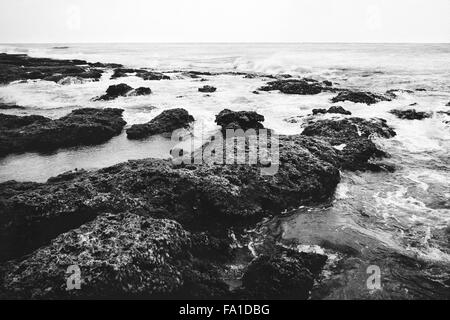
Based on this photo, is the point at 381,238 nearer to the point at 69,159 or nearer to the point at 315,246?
the point at 315,246

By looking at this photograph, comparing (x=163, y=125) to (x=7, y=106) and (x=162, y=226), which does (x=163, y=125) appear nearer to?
(x=162, y=226)

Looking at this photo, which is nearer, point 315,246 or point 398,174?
point 315,246

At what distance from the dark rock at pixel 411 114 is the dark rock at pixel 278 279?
37.6 ft

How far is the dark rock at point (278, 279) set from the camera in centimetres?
438

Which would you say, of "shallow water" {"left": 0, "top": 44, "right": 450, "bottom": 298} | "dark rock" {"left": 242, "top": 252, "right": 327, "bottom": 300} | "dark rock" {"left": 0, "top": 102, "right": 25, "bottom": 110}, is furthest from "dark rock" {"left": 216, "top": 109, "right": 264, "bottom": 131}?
"dark rock" {"left": 0, "top": 102, "right": 25, "bottom": 110}

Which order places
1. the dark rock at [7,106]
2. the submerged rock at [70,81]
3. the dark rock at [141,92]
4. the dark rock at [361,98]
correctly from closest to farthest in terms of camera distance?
the dark rock at [7,106] → the dark rock at [361,98] → the dark rock at [141,92] → the submerged rock at [70,81]

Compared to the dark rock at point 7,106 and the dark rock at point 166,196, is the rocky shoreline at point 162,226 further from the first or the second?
the dark rock at point 7,106

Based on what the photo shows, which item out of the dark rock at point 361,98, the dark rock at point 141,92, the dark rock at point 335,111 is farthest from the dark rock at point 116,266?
the dark rock at point 141,92

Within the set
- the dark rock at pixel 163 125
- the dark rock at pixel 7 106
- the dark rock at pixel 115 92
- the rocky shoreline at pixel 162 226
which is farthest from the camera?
the dark rock at pixel 115 92

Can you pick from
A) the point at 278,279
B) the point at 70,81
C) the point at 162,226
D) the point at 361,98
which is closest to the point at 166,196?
the point at 162,226
